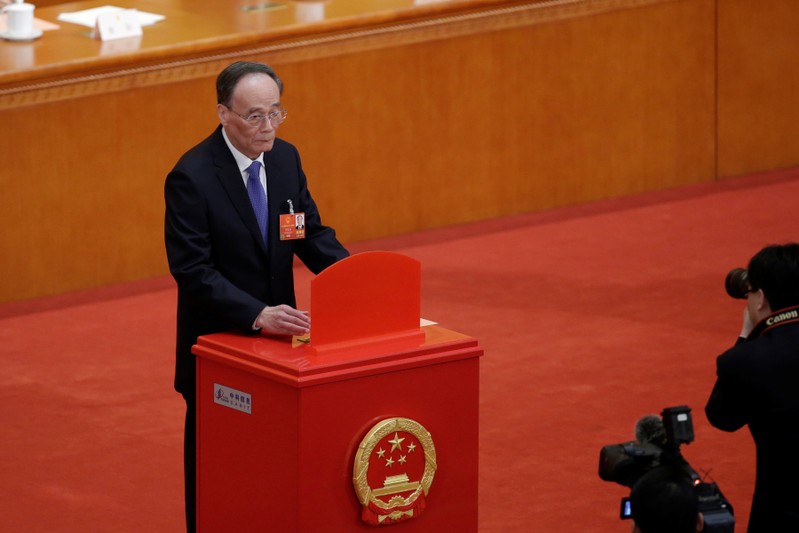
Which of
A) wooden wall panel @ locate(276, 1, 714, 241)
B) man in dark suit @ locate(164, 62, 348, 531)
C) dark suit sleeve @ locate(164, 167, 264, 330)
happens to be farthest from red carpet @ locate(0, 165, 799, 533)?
dark suit sleeve @ locate(164, 167, 264, 330)

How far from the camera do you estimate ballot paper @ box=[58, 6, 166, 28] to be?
664cm

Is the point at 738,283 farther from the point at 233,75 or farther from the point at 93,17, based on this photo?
the point at 93,17

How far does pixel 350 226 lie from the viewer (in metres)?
6.81

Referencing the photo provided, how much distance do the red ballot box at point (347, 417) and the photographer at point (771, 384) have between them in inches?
19.8

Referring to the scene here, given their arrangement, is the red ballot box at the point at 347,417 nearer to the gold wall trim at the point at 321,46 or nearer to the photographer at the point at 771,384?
the photographer at the point at 771,384

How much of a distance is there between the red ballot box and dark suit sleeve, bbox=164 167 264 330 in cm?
6

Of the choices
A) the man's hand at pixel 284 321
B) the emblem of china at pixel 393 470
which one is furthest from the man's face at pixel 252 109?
the emblem of china at pixel 393 470

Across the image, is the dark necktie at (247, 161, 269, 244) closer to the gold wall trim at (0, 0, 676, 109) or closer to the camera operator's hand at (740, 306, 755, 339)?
the camera operator's hand at (740, 306, 755, 339)

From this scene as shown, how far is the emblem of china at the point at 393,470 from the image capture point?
3234mm

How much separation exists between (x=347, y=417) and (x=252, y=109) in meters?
0.65

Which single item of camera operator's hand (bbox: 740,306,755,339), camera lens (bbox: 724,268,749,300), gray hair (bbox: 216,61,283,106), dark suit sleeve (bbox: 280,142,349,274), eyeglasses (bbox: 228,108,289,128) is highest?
gray hair (bbox: 216,61,283,106)

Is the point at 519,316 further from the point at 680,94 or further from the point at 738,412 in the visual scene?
the point at 738,412

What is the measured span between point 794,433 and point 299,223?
1.09m

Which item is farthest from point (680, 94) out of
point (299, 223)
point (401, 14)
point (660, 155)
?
point (299, 223)
